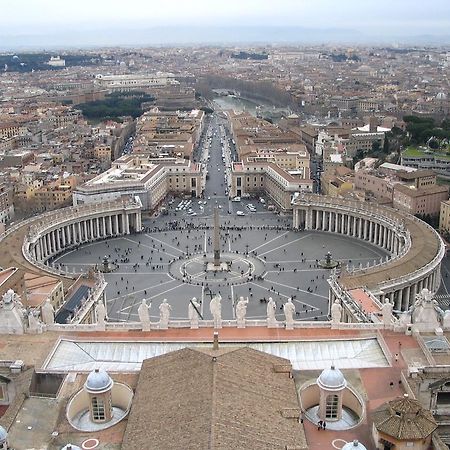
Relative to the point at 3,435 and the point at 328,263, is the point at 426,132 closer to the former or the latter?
the point at 328,263

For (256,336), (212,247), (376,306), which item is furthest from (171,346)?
(212,247)

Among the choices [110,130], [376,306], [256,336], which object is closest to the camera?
[256,336]

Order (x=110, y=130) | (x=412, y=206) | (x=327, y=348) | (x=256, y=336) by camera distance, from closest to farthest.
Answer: (x=327, y=348) → (x=256, y=336) → (x=412, y=206) → (x=110, y=130)

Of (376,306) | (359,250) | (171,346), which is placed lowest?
(359,250)

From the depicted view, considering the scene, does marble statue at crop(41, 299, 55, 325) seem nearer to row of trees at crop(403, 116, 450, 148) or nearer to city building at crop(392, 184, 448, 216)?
city building at crop(392, 184, 448, 216)

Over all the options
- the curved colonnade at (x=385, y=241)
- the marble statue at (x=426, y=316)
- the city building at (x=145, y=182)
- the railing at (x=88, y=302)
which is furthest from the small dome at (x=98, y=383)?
the city building at (x=145, y=182)

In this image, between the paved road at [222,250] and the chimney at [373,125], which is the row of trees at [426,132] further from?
the paved road at [222,250]

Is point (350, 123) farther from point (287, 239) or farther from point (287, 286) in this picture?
point (287, 286)
